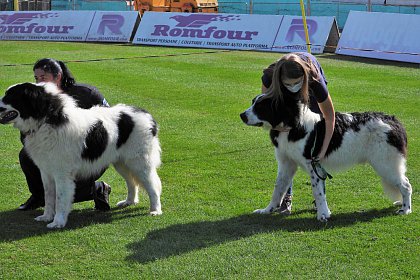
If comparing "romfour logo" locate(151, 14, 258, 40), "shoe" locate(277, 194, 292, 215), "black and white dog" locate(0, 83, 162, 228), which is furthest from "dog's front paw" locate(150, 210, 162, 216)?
"romfour logo" locate(151, 14, 258, 40)

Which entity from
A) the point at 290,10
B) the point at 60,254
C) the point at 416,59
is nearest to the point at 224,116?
the point at 60,254

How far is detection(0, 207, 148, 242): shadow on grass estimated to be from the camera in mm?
6652

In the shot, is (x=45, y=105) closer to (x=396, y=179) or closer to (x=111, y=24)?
(x=396, y=179)

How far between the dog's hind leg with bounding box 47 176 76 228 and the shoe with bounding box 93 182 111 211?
59cm

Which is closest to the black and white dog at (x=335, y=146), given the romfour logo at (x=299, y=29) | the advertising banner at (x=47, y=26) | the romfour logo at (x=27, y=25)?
the romfour logo at (x=299, y=29)

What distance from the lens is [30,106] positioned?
21.5 ft

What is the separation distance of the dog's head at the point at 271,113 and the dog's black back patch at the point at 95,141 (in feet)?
4.79

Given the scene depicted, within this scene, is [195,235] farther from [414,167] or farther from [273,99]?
[414,167]

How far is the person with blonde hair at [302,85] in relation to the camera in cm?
636

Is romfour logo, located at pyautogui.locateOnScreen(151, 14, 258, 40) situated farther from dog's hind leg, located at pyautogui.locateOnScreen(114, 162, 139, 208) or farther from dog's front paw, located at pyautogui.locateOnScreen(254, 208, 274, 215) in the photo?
dog's front paw, located at pyautogui.locateOnScreen(254, 208, 274, 215)

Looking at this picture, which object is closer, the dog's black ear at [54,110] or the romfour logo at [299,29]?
the dog's black ear at [54,110]

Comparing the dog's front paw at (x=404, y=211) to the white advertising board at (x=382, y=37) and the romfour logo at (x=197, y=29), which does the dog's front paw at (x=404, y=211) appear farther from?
the romfour logo at (x=197, y=29)

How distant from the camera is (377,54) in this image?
20938mm

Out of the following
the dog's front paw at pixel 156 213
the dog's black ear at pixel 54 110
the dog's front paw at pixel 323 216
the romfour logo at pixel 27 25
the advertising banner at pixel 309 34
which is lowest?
the romfour logo at pixel 27 25
